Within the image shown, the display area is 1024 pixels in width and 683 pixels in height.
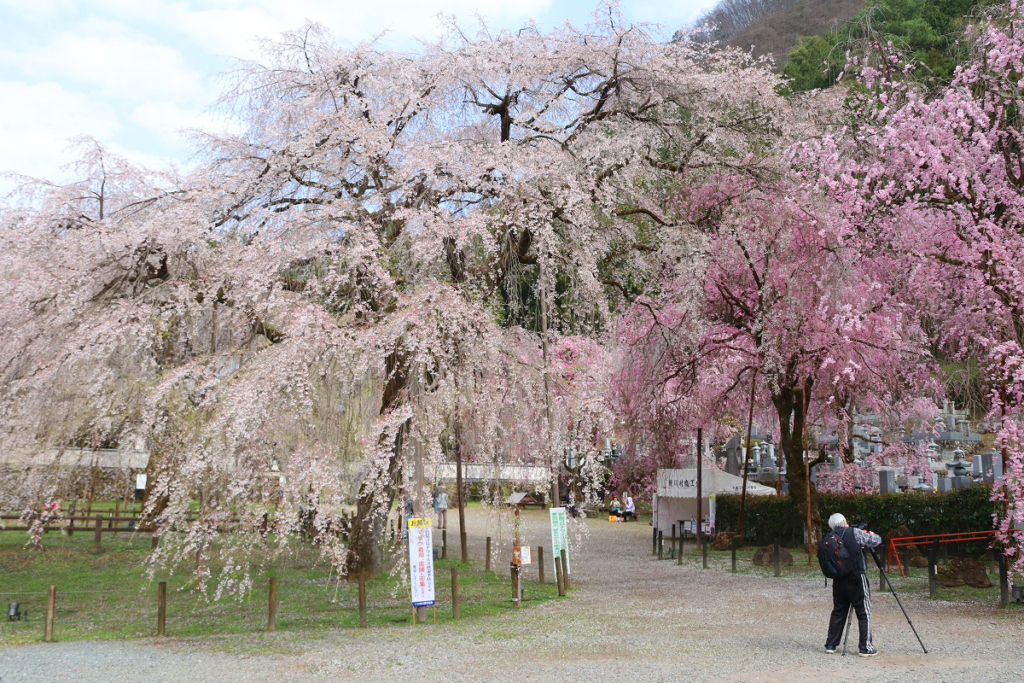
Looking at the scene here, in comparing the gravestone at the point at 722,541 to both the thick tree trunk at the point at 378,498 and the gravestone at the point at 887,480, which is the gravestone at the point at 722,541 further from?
the thick tree trunk at the point at 378,498

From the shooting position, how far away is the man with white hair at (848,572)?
7660 mm

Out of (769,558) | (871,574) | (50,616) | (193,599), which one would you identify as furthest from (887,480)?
(50,616)

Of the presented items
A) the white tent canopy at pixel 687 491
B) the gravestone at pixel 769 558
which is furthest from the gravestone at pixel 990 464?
the white tent canopy at pixel 687 491

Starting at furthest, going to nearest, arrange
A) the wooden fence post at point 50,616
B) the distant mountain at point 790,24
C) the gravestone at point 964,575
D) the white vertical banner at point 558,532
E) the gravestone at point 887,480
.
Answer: the distant mountain at point 790,24 → the gravestone at point 887,480 → the white vertical banner at point 558,532 → the gravestone at point 964,575 → the wooden fence post at point 50,616

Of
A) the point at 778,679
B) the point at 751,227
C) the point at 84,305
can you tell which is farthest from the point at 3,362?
the point at 751,227

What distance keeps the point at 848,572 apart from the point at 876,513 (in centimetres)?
1068

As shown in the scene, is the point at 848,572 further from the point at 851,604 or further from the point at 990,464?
the point at 990,464

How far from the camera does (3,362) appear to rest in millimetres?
10930

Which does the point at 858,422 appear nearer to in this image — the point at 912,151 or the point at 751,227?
the point at 751,227

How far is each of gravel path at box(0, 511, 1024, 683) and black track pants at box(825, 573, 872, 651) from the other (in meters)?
0.23

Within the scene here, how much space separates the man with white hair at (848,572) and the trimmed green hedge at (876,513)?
8751 millimetres

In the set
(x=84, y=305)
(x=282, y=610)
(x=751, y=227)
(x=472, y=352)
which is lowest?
(x=282, y=610)

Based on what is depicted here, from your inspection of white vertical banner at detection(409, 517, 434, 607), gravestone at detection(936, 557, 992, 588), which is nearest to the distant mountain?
gravestone at detection(936, 557, 992, 588)

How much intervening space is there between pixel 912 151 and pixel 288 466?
29.0 feet
